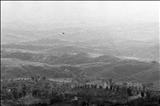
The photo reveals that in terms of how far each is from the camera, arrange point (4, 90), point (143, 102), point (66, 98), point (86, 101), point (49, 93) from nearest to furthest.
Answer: point (143, 102), point (86, 101), point (66, 98), point (49, 93), point (4, 90)

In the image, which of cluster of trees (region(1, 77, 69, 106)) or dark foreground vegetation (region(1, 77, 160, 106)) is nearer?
dark foreground vegetation (region(1, 77, 160, 106))

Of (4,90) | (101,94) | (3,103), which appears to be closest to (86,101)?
(101,94)

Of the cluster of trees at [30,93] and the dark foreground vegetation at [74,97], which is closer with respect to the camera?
the dark foreground vegetation at [74,97]

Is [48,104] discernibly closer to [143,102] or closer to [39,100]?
[39,100]

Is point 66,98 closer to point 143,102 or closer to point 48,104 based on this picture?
point 48,104

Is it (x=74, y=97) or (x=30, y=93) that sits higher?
(x=30, y=93)

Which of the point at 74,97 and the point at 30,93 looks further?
the point at 30,93

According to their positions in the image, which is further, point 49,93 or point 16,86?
point 16,86

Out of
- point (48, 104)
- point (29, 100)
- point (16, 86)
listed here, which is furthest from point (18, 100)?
point (16, 86)

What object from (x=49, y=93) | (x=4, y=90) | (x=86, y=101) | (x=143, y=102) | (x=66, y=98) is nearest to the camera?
(x=143, y=102)
